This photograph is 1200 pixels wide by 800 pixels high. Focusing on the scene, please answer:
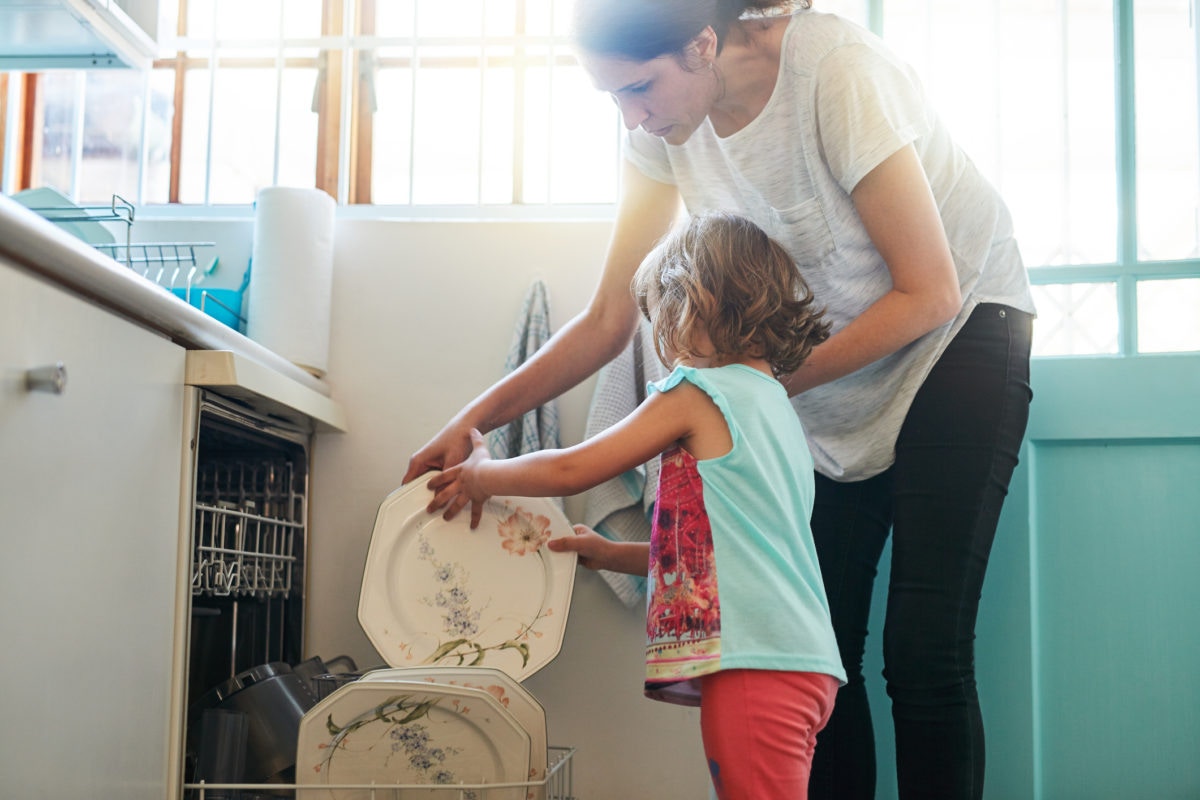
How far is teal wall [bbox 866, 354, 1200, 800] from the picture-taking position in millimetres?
1585

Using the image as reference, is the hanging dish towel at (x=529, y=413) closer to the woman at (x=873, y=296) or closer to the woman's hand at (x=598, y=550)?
the woman's hand at (x=598, y=550)

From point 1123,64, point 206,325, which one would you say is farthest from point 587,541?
point 1123,64

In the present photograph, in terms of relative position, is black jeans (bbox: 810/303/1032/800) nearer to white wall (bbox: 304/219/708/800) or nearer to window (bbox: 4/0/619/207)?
white wall (bbox: 304/219/708/800)

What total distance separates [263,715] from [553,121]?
114cm

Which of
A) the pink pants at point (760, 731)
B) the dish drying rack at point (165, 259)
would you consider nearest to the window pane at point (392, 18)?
the dish drying rack at point (165, 259)

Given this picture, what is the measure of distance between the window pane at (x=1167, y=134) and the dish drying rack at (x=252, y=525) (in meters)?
1.41

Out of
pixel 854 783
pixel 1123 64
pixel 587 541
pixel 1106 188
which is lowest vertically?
pixel 854 783

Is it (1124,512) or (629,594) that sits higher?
(1124,512)

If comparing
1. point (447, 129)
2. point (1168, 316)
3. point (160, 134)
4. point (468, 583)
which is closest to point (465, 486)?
point (468, 583)

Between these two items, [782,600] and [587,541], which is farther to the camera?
[587,541]

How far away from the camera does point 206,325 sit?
1311 mm

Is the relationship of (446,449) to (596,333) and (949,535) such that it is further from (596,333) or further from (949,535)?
(949,535)

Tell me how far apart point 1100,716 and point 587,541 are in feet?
2.58

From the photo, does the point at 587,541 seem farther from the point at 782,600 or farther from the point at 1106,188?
the point at 1106,188
